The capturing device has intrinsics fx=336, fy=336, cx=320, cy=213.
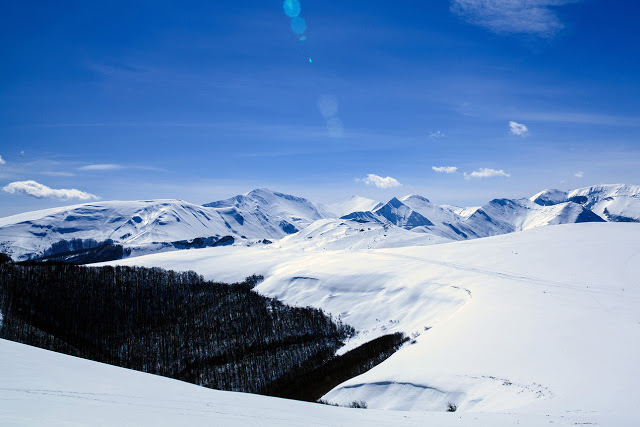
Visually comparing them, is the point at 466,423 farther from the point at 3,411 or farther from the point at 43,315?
the point at 43,315

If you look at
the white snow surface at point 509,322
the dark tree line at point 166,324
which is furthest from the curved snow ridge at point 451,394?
the dark tree line at point 166,324

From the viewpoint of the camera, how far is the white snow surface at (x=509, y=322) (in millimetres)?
28078

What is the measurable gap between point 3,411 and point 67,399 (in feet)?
10.3

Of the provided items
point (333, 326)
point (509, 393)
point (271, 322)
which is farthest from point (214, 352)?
point (509, 393)

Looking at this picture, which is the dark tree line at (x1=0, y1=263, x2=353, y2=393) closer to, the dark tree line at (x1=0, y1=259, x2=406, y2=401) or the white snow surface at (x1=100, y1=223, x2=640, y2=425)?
the dark tree line at (x1=0, y1=259, x2=406, y2=401)

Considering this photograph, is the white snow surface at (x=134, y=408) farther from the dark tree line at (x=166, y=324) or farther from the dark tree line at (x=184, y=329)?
the dark tree line at (x=166, y=324)

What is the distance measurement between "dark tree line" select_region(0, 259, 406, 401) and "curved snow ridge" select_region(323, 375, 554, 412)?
31490 mm

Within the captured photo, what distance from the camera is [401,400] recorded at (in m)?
33.4

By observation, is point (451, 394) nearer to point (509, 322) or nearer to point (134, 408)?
point (509, 322)

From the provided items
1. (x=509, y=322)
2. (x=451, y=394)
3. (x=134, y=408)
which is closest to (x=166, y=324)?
(x=509, y=322)

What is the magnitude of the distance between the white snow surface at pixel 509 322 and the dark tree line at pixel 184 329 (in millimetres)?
12237

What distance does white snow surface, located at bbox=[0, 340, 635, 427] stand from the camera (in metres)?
11.5

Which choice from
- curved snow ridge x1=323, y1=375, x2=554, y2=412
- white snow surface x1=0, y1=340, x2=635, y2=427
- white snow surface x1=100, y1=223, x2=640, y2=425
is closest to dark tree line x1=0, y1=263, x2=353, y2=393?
white snow surface x1=100, y1=223, x2=640, y2=425

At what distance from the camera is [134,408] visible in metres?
13.7
